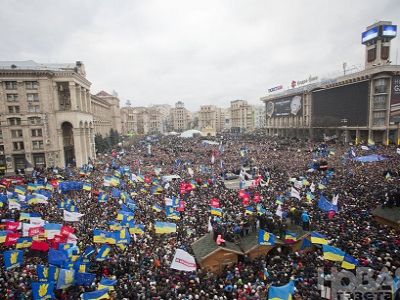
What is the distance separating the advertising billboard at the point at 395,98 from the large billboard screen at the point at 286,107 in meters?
30.9

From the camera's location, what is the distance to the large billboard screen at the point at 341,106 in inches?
2398

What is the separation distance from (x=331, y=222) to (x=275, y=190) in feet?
29.1

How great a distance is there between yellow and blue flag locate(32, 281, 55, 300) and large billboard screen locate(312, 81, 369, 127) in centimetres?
6802

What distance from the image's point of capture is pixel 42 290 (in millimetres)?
9836

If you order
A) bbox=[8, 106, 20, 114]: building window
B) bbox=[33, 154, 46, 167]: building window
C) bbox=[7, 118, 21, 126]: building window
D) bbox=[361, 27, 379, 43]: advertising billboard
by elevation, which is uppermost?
bbox=[361, 27, 379, 43]: advertising billboard

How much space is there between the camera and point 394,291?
8.91 m

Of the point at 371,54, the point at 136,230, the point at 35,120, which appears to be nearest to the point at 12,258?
the point at 136,230

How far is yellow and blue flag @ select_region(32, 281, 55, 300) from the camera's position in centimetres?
978

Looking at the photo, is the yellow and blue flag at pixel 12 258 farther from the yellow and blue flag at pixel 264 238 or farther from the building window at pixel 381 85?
the building window at pixel 381 85

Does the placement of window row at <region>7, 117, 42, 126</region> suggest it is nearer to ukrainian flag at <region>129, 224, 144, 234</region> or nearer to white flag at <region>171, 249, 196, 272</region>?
ukrainian flag at <region>129, 224, 144, 234</region>

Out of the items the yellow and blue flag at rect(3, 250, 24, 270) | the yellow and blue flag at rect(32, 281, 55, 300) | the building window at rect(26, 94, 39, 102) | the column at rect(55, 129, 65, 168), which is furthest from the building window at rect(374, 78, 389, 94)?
the building window at rect(26, 94, 39, 102)

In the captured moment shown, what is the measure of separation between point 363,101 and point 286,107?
35227 millimetres

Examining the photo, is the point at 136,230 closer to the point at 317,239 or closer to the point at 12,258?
the point at 12,258

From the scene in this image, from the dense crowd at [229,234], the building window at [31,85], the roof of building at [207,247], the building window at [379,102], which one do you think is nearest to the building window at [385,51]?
the building window at [379,102]
